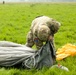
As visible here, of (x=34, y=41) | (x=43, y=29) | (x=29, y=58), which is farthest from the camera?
(x=34, y=41)

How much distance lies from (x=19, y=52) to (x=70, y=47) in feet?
6.20

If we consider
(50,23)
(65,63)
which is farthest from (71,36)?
(50,23)

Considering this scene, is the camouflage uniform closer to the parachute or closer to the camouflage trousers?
the camouflage trousers

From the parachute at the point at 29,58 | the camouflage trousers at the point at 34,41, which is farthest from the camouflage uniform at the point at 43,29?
the parachute at the point at 29,58

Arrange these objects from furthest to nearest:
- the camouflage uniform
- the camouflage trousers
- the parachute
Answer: the camouflage trousers < the parachute < the camouflage uniform

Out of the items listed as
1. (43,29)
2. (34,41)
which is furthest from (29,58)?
(43,29)

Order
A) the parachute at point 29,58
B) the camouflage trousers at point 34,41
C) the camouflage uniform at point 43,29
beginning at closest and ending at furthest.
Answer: the camouflage uniform at point 43,29 → the parachute at point 29,58 → the camouflage trousers at point 34,41

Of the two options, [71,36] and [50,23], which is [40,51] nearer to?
[50,23]

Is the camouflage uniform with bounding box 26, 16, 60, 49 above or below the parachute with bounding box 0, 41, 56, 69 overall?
above

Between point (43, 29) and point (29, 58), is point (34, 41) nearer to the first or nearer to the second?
point (29, 58)

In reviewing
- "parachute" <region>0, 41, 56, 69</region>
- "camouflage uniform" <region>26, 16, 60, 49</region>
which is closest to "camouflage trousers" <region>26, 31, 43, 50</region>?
"camouflage uniform" <region>26, 16, 60, 49</region>

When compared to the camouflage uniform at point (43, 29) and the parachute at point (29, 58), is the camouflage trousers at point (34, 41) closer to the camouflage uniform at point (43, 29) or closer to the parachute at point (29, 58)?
the camouflage uniform at point (43, 29)

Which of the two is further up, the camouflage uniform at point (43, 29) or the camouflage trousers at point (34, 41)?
the camouflage uniform at point (43, 29)

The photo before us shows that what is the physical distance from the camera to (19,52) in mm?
5992
